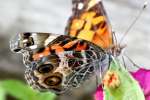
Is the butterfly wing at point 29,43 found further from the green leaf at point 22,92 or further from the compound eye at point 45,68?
the green leaf at point 22,92

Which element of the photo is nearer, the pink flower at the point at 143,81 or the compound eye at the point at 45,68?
the pink flower at the point at 143,81

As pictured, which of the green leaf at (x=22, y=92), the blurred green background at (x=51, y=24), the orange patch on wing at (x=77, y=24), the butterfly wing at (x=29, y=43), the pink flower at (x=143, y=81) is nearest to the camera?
the pink flower at (x=143, y=81)

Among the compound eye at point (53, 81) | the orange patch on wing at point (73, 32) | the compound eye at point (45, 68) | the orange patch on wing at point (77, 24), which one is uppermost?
the orange patch on wing at point (77, 24)

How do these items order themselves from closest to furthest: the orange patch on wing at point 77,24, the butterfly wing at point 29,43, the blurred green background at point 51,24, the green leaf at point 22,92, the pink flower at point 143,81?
the pink flower at point 143,81, the butterfly wing at point 29,43, the orange patch on wing at point 77,24, the green leaf at point 22,92, the blurred green background at point 51,24

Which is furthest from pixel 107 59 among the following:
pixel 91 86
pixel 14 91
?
pixel 91 86

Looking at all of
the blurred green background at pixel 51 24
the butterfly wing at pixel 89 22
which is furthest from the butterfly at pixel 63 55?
the blurred green background at pixel 51 24

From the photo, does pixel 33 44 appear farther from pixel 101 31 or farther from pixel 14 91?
pixel 14 91

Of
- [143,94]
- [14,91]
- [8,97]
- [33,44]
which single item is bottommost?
[8,97]

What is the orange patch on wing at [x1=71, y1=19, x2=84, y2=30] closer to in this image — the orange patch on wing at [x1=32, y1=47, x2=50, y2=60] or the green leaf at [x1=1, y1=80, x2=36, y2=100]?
the orange patch on wing at [x1=32, y1=47, x2=50, y2=60]
